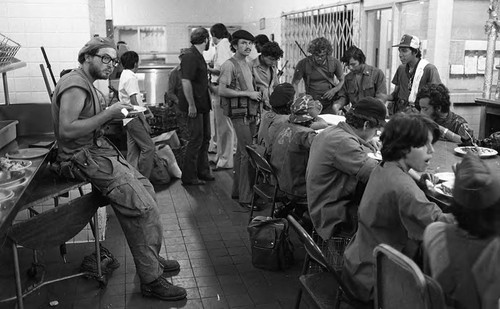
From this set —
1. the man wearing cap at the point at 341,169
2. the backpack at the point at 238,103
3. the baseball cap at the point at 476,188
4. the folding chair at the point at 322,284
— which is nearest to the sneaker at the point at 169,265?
the man wearing cap at the point at 341,169

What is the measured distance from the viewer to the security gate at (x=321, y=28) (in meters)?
7.01

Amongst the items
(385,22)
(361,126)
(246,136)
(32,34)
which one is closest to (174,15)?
(385,22)

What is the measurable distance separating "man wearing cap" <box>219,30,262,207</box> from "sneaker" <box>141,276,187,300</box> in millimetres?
1982

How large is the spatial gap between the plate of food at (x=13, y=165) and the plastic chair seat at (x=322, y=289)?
1.75 m

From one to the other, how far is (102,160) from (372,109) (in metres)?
1.69

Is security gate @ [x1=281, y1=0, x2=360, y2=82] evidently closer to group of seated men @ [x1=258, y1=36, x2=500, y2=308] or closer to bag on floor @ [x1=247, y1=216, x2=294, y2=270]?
group of seated men @ [x1=258, y1=36, x2=500, y2=308]

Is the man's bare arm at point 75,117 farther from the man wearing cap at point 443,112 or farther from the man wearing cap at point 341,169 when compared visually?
the man wearing cap at point 443,112

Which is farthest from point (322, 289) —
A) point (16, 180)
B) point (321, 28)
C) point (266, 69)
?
point (321, 28)

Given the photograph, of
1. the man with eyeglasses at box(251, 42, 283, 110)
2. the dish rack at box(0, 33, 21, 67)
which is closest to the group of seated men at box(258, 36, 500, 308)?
the man with eyeglasses at box(251, 42, 283, 110)

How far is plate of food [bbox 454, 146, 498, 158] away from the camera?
333cm

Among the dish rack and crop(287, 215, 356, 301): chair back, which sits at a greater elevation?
the dish rack

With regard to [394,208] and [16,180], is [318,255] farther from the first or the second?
[16,180]

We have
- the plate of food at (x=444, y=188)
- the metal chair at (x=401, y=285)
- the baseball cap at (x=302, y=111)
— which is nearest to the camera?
the metal chair at (x=401, y=285)

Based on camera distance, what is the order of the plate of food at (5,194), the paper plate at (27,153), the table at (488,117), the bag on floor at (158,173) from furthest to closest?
the bag on floor at (158,173), the table at (488,117), the paper plate at (27,153), the plate of food at (5,194)
